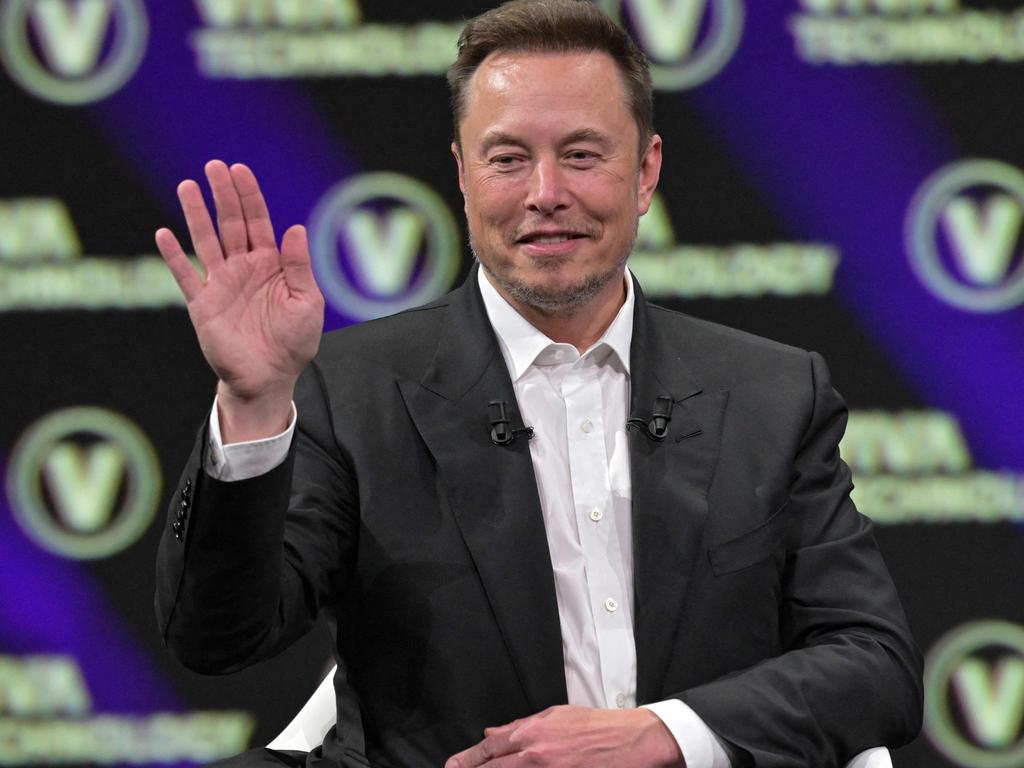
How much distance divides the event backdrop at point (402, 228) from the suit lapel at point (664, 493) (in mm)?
1108

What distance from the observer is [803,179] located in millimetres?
3836

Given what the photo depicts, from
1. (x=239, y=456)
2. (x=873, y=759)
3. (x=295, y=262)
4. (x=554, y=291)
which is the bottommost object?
(x=873, y=759)

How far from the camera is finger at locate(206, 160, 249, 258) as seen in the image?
2205 mm

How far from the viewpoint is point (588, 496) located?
2.65 meters

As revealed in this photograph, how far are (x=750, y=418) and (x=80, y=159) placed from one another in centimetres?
195

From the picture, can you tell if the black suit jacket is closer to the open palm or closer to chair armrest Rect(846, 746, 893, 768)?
chair armrest Rect(846, 746, 893, 768)

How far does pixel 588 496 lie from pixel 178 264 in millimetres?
851

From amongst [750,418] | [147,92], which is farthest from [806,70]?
[147,92]

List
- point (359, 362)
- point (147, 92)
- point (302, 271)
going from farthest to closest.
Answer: point (147, 92)
point (359, 362)
point (302, 271)

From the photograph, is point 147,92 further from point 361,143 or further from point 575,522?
point 575,522

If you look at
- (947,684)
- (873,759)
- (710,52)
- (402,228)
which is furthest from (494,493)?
(947,684)

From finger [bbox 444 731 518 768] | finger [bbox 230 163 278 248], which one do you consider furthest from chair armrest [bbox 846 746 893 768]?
finger [bbox 230 163 278 248]

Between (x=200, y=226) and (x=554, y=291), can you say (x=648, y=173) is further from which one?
(x=200, y=226)

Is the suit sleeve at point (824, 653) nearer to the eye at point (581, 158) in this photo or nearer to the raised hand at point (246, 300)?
the eye at point (581, 158)
